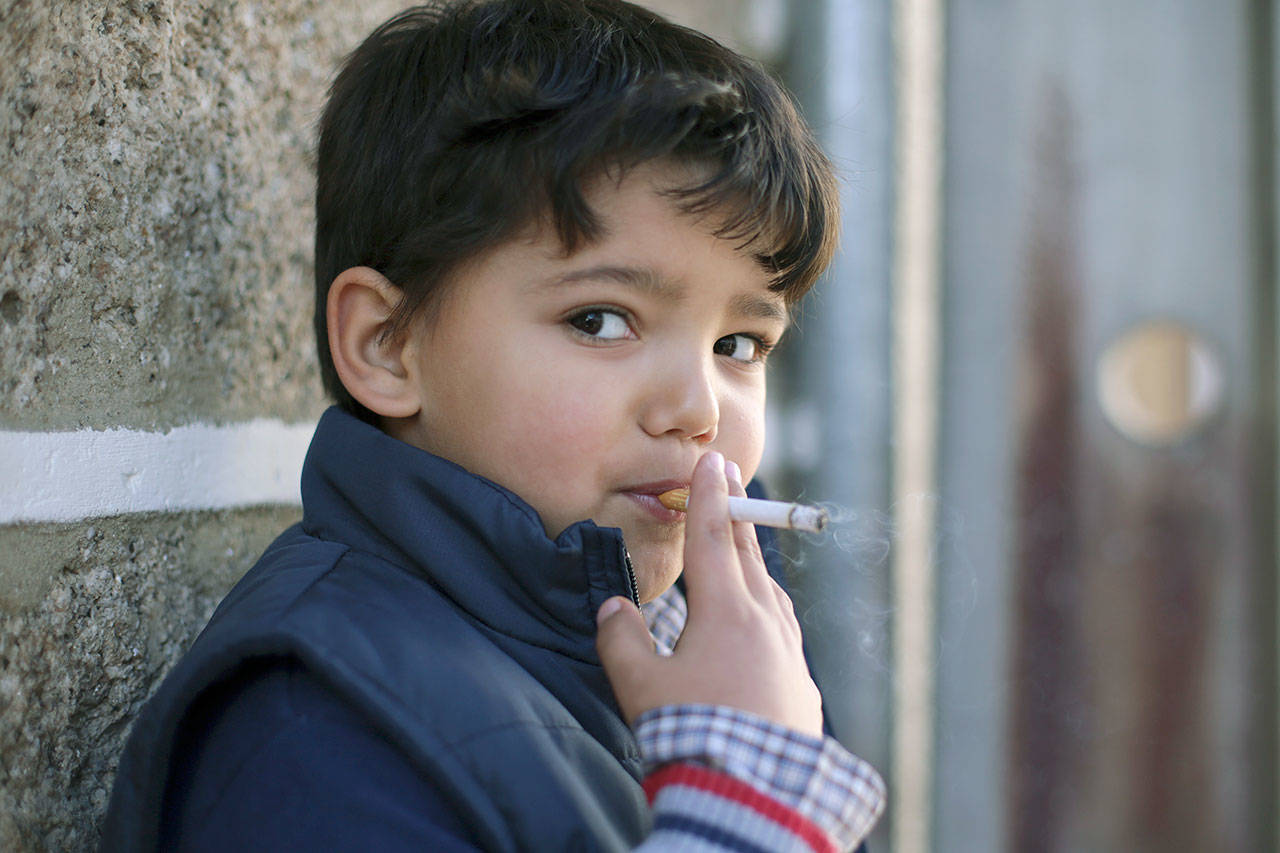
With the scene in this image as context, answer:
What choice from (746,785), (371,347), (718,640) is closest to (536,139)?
(371,347)

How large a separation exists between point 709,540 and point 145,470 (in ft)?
1.71

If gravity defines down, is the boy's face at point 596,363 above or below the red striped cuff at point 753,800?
above

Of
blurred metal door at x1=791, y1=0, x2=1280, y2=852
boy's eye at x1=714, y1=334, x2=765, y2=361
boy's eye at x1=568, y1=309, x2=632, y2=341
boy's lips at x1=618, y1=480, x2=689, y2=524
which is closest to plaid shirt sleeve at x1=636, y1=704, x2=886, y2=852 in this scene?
boy's lips at x1=618, y1=480, x2=689, y2=524

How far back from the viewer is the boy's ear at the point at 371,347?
1.09 meters

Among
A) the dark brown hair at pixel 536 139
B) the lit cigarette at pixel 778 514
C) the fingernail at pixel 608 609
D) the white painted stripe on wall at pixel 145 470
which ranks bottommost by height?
the fingernail at pixel 608 609

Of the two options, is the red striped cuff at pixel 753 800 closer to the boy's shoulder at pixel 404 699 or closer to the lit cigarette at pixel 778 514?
the boy's shoulder at pixel 404 699

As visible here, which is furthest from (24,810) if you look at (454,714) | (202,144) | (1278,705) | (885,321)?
(1278,705)

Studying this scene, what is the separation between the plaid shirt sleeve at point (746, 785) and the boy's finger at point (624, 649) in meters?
0.06

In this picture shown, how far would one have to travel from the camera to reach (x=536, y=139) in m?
1.01

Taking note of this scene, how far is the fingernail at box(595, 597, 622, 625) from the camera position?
936 mm

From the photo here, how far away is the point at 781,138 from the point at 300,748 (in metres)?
0.73

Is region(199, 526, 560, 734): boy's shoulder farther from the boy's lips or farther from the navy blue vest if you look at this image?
the boy's lips

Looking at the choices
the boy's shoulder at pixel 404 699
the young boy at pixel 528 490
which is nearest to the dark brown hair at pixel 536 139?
the young boy at pixel 528 490

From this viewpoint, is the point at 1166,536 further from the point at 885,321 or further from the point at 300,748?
the point at 300,748
